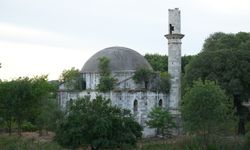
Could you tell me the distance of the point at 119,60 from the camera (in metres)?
48.4

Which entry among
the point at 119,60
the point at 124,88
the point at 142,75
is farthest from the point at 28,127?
the point at 142,75

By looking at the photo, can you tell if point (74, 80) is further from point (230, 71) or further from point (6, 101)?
point (230, 71)

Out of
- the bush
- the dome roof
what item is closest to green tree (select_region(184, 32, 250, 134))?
the dome roof

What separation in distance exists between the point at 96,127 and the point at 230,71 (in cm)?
1563

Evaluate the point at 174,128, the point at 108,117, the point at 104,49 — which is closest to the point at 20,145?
the point at 108,117

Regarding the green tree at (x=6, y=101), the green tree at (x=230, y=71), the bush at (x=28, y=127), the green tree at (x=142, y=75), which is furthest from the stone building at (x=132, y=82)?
the green tree at (x=6, y=101)

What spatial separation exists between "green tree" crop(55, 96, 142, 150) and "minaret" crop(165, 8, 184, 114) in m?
15.5

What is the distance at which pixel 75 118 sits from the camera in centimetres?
2995

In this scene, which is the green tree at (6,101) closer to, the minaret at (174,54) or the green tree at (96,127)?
the green tree at (96,127)

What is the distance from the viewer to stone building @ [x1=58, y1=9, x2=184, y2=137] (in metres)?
43.2

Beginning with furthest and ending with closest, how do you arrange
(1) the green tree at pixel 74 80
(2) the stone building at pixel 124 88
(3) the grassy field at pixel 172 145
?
(1) the green tree at pixel 74 80 < (2) the stone building at pixel 124 88 < (3) the grassy field at pixel 172 145

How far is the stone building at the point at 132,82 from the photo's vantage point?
43250 mm

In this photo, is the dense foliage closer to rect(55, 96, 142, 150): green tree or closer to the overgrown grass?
the overgrown grass

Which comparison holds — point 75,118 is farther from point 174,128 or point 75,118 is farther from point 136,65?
point 136,65
